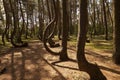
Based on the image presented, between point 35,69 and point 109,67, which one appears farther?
point 35,69

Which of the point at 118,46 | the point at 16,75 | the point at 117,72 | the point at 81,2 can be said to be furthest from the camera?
the point at 118,46

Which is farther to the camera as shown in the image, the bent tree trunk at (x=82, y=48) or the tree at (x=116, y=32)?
the tree at (x=116, y=32)

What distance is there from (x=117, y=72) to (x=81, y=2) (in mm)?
3646

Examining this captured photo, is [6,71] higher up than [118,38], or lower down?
lower down

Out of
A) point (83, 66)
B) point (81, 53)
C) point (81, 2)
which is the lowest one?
point (83, 66)

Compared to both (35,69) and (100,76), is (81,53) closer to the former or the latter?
(100,76)

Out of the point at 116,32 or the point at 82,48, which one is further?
the point at 116,32

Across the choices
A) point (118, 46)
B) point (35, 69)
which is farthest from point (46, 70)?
point (118, 46)

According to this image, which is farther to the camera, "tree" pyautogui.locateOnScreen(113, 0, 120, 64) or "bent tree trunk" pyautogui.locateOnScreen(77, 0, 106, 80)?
"tree" pyautogui.locateOnScreen(113, 0, 120, 64)

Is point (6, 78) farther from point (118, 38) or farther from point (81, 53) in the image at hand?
point (118, 38)

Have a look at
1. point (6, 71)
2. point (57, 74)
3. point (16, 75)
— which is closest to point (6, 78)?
point (16, 75)

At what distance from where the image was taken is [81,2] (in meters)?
7.42

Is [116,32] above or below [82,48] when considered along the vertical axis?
above

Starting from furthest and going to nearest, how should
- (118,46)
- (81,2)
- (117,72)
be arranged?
(118,46) < (117,72) < (81,2)
